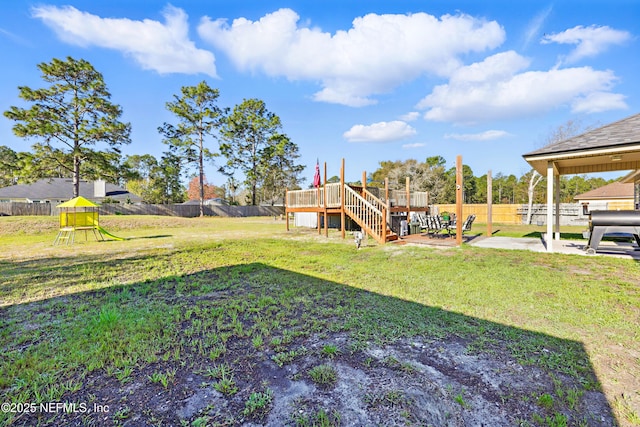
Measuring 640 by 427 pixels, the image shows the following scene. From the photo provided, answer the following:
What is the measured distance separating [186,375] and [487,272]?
535cm

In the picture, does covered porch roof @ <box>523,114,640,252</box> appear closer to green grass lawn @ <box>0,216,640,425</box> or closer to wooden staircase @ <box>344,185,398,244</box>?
green grass lawn @ <box>0,216,640,425</box>

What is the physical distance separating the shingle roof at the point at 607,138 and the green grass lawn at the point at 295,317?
2736 mm

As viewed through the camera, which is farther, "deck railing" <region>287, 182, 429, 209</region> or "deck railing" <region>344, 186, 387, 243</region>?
"deck railing" <region>287, 182, 429, 209</region>

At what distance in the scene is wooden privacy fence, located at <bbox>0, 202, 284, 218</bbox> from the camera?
2195 centimetres

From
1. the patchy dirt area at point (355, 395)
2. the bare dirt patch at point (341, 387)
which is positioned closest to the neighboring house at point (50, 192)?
the bare dirt patch at point (341, 387)

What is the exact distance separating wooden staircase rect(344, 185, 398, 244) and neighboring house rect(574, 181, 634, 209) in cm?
2110

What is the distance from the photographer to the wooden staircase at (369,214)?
959cm

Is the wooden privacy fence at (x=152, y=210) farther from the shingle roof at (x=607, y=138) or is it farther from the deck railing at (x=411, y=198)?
the shingle roof at (x=607, y=138)

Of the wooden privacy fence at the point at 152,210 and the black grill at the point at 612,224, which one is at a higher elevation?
the wooden privacy fence at the point at 152,210

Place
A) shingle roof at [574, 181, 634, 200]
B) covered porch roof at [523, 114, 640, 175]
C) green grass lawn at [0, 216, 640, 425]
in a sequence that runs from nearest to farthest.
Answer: green grass lawn at [0, 216, 640, 425] < covered porch roof at [523, 114, 640, 175] < shingle roof at [574, 181, 634, 200]

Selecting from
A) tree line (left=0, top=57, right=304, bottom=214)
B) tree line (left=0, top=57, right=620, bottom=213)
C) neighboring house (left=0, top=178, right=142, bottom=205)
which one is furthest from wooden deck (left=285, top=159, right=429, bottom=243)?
neighboring house (left=0, top=178, right=142, bottom=205)

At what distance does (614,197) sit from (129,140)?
38369mm

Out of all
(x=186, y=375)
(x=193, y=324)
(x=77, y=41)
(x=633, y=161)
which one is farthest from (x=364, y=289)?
(x=77, y=41)

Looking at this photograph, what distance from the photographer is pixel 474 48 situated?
42.2 feet
